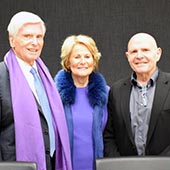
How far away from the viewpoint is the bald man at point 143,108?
2717 mm

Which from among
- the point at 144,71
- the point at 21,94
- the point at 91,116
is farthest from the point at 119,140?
the point at 21,94

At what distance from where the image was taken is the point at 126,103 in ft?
9.21

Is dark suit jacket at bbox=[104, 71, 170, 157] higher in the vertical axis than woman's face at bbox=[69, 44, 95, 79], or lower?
lower

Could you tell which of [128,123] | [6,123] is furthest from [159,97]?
[6,123]

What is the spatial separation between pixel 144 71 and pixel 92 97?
14.8 inches

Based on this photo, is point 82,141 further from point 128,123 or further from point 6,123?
point 6,123

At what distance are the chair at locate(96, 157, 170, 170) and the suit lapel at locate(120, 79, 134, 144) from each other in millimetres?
683

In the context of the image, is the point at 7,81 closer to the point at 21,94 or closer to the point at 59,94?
the point at 21,94

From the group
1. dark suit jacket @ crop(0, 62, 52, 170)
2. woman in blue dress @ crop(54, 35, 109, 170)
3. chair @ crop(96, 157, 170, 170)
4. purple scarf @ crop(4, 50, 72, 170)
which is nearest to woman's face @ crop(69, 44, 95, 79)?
woman in blue dress @ crop(54, 35, 109, 170)

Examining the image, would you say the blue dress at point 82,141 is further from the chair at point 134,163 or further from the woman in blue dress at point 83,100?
the chair at point 134,163

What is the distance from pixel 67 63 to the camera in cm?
290

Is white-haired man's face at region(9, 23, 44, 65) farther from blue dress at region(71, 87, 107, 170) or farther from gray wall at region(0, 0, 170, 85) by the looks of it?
gray wall at region(0, 0, 170, 85)

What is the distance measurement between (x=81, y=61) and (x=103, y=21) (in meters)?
2.02

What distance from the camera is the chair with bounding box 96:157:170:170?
2041 mm
